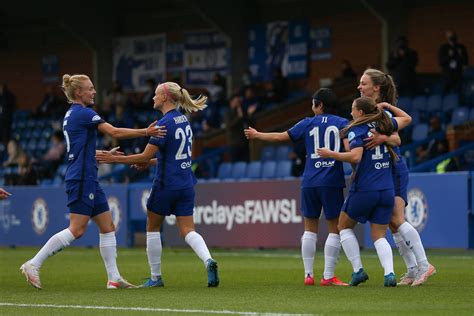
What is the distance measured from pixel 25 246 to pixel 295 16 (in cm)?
1042

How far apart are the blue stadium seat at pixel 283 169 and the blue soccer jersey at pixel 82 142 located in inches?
493

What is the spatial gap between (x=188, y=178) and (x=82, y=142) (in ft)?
3.61

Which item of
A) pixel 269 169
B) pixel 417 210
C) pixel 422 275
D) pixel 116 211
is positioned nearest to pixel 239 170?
pixel 269 169

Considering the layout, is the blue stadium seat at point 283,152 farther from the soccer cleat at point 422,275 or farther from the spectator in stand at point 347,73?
the soccer cleat at point 422,275

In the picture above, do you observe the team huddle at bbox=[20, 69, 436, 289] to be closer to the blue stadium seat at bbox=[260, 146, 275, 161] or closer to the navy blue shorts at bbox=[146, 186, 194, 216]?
the navy blue shorts at bbox=[146, 186, 194, 216]

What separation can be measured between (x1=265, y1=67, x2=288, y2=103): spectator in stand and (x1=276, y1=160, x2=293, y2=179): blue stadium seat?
5840 millimetres

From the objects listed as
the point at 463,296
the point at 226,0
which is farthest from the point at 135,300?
the point at 226,0

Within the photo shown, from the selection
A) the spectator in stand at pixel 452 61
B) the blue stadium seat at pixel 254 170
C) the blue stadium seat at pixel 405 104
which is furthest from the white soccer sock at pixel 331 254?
the blue stadium seat at pixel 405 104

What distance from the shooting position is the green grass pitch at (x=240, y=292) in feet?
Result: 32.4

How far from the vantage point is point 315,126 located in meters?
12.7

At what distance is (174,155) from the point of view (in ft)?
41.5

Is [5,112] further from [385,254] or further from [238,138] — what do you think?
[385,254]

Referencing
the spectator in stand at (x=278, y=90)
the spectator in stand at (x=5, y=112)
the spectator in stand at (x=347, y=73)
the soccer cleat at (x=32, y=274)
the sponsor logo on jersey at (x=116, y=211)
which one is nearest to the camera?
the soccer cleat at (x=32, y=274)

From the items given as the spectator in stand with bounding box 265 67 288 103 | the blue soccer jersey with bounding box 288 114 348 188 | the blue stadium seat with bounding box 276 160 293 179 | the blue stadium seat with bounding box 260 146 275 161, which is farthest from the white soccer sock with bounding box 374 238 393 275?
the spectator in stand with bounding box 265 67 288 103
